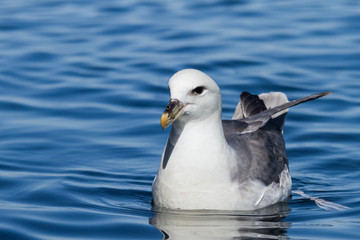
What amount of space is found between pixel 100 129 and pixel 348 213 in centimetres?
371

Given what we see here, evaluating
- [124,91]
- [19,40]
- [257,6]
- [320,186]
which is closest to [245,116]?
[320,186]

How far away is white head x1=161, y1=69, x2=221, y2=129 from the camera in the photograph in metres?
6.15

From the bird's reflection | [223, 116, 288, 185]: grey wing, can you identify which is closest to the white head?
[223, 116, 288, 185]: grey wing

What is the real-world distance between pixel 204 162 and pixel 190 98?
Answer: 60 cm

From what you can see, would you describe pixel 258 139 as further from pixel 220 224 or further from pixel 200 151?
pixel 220 224

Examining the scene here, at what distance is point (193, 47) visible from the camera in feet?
45.3

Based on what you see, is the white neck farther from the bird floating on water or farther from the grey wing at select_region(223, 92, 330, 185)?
the grey wing at select_region(223, 92, 330, 185)

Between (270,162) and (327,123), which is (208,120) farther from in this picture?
(327,123)

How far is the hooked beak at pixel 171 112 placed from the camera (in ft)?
20.0

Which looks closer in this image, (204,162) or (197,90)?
(197,90)

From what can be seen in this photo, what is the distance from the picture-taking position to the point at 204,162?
21.5 ft

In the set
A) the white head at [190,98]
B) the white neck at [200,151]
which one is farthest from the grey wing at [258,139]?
the white head at [190,98]

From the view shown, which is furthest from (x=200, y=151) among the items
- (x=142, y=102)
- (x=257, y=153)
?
(x=142, y=102)

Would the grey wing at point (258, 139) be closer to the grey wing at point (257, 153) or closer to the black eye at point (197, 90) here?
the grey wing at point (257, 153)
